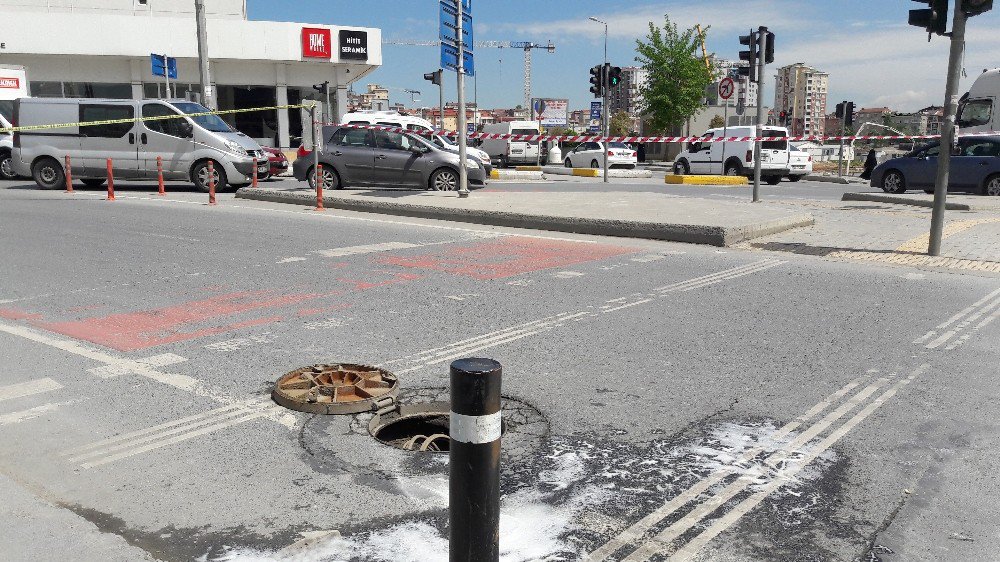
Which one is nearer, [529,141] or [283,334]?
[283,334]

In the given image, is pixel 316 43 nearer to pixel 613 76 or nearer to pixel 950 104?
pixel 613 76

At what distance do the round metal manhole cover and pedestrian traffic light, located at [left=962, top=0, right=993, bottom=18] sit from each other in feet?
25.6

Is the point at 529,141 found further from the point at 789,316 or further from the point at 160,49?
the point at 789,316

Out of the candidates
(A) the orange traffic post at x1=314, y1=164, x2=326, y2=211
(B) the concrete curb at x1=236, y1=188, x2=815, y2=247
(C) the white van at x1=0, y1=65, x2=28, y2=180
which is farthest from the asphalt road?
(C) the white van at x1=0, y1=65, x2=28, y2=180

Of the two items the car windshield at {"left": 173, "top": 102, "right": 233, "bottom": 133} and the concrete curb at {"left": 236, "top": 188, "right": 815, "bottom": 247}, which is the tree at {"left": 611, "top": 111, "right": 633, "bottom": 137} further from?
the concrete curb at {"left": 236, "top": 188, "right": 815, "bottom": 247}

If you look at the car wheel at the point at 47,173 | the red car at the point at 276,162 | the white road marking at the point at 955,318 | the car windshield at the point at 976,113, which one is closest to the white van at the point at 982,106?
the car windshield at the point at 976,113

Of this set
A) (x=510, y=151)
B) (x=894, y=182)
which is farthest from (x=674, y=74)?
(x=894, y=182)

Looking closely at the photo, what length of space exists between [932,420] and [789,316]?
240 centimetres

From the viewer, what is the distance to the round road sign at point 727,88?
23.6 metres

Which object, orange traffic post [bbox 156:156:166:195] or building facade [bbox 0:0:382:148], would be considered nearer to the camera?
orange traffic post [bbox 156:156:166:195]

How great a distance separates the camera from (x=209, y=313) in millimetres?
6641

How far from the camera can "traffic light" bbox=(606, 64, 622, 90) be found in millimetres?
25266

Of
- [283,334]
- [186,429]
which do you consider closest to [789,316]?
[283,334]

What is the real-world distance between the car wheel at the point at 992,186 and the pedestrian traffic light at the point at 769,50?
632 cm
